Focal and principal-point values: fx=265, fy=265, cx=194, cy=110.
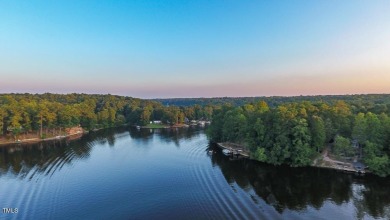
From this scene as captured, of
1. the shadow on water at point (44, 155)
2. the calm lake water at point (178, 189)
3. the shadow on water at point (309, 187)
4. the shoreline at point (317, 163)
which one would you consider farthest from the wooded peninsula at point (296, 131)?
the shadow on water at point (44, 155)

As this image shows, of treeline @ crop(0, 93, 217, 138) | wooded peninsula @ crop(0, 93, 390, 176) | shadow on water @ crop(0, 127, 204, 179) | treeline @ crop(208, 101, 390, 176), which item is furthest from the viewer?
treeline @ crop(0, 93, 217, 138)

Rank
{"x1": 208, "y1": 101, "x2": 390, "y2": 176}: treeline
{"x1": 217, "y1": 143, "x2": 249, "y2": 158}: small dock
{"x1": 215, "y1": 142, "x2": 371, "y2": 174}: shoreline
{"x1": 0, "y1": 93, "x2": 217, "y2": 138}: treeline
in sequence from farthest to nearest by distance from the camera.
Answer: {"x1": 0, "y1": 93, "x2": 217, "y2": 138}: treeline, {"x1": 217, "y1": 143, "x2": 249, "y2": 158}: small dock, {"x1": 215, "y1": 142, "x2": 371, "y2": 174}: shoreline, {"x1": 208, "y1": 101, "x2": 390, "y2": 176}: treeline

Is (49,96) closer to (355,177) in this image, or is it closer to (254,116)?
→ (254,116)

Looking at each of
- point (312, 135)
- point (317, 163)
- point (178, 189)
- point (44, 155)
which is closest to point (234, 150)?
point (312, 135)

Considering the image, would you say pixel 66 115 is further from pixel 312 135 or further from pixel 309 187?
pixel 309 187

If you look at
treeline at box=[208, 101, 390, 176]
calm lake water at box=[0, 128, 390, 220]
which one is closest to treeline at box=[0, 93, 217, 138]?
calm lake water at box=[0, 128, 390, 220]

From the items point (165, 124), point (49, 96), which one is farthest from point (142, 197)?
point (49, 96)

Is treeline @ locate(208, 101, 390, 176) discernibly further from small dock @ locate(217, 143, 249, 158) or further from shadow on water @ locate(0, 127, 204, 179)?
Answer: shadow on water @ locate(0, 127, 204, 179)
